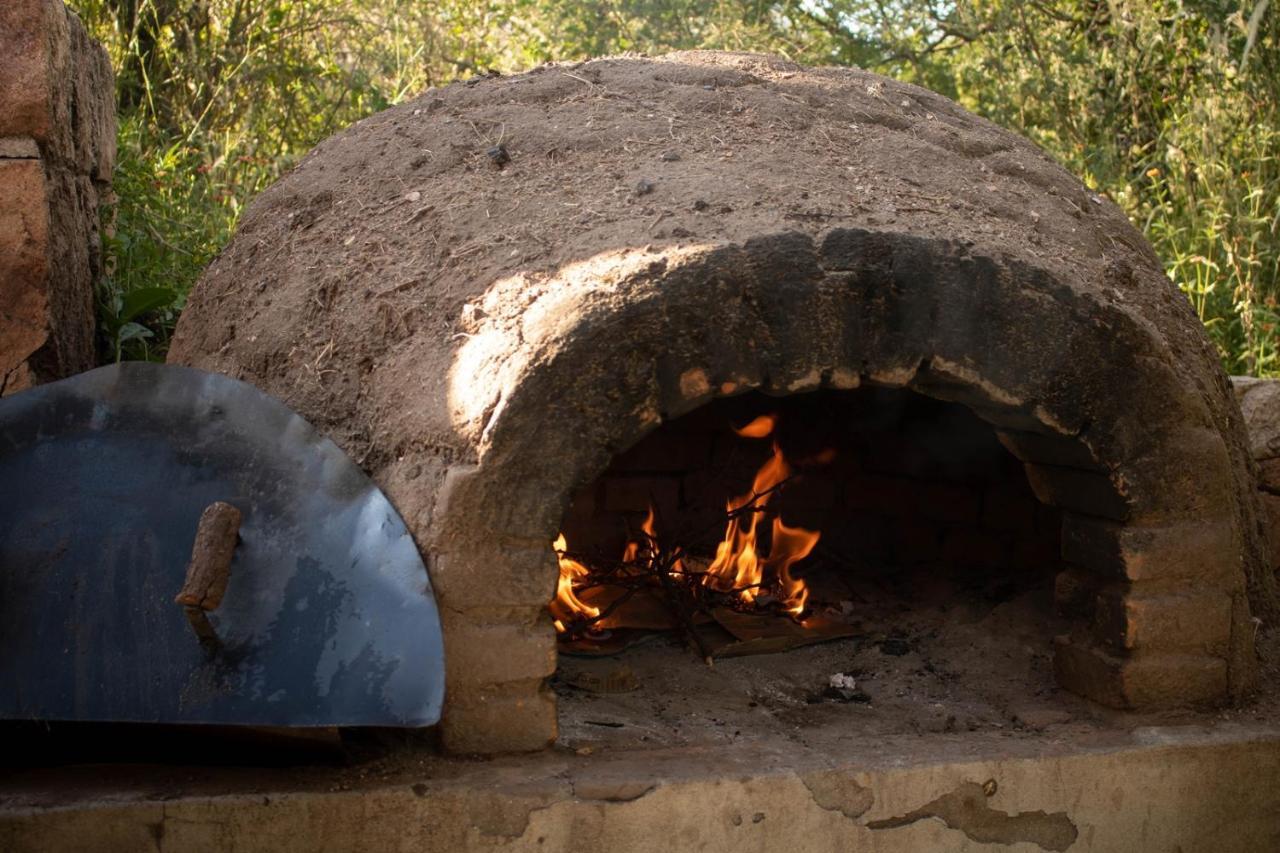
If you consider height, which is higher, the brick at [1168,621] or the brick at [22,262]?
the brick at [22,262]

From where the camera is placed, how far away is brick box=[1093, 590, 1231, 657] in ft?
9.02

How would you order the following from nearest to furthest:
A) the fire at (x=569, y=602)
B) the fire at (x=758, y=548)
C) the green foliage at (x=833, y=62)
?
1. the fire at (x=569, y=602)
2. the fire at (x=758, y=548)
3. the green foliage at (x=833, y=62)

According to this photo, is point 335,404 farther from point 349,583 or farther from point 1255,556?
point 1255,556

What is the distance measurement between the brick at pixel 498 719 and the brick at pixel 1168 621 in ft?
4.33

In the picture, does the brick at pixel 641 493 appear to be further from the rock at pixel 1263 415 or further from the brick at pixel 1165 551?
the rock at pixel 1263 415

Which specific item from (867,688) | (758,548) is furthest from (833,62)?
(867,688)

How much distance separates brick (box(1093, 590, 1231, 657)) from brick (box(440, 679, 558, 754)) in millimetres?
1320

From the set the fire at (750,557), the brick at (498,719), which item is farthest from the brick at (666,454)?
the brick at (498,719)

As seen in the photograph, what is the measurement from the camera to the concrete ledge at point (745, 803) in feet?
7.43

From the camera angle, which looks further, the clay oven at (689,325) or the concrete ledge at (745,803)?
the clay oven at (689,325)


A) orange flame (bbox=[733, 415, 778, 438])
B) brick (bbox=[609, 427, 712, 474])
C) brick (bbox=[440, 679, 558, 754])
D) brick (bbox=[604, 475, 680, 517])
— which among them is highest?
orange flame (bbox=[733, 415, 778, 438])

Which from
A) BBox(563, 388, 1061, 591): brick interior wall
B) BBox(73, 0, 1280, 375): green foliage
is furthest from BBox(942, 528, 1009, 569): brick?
BBox(73, 0, 1280, 375): green foliage

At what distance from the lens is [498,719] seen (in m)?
2.47

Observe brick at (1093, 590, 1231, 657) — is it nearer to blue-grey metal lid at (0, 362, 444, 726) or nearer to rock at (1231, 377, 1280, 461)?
rock at (1231, 377, 1280, 461)
